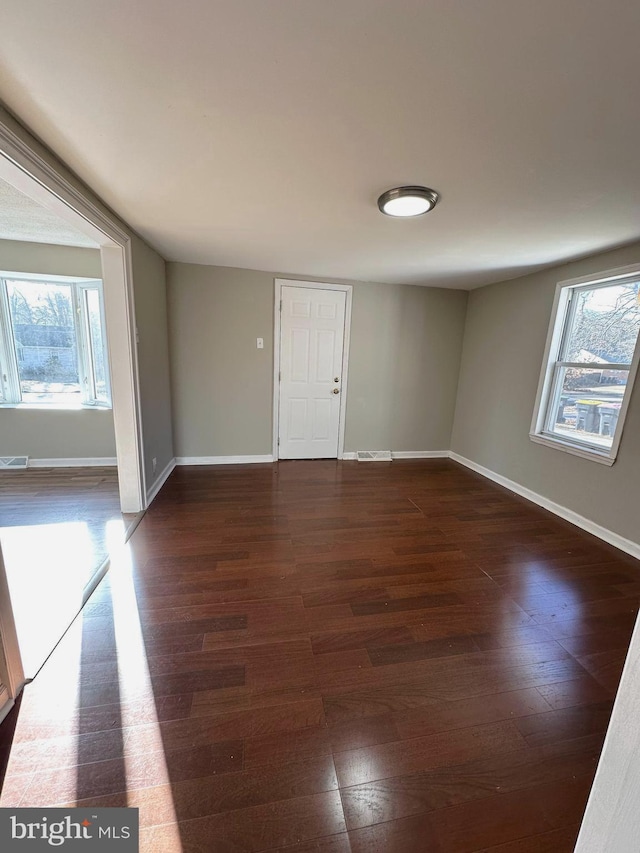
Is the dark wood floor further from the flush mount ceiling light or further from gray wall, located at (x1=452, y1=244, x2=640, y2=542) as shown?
the flush mount ceiling light

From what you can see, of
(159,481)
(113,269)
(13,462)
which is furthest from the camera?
(13,462)

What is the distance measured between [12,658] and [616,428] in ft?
12.7

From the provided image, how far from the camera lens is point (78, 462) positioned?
3.87 m

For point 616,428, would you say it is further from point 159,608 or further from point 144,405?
point 144,405

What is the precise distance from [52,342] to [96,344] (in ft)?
1.52

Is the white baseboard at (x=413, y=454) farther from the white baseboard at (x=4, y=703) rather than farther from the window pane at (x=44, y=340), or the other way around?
the white baseboard at (x=4, y=703)

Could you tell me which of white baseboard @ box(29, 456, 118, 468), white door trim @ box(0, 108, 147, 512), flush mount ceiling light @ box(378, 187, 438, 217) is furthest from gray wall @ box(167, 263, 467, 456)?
→ flush mount ceiling light @ box(378, 187, 438, 217)

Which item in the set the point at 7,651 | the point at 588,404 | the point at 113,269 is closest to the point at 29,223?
the point at 113,269

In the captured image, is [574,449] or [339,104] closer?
[339,104]

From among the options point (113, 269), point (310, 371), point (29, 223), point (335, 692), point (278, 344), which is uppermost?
point (29, 223)

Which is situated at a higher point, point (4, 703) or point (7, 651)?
point (7, 651)

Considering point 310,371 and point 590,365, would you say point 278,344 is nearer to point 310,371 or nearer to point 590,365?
point 310,371

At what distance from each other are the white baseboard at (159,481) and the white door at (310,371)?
129 cm

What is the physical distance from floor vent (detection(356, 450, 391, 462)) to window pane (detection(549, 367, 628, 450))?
1.91 metres
